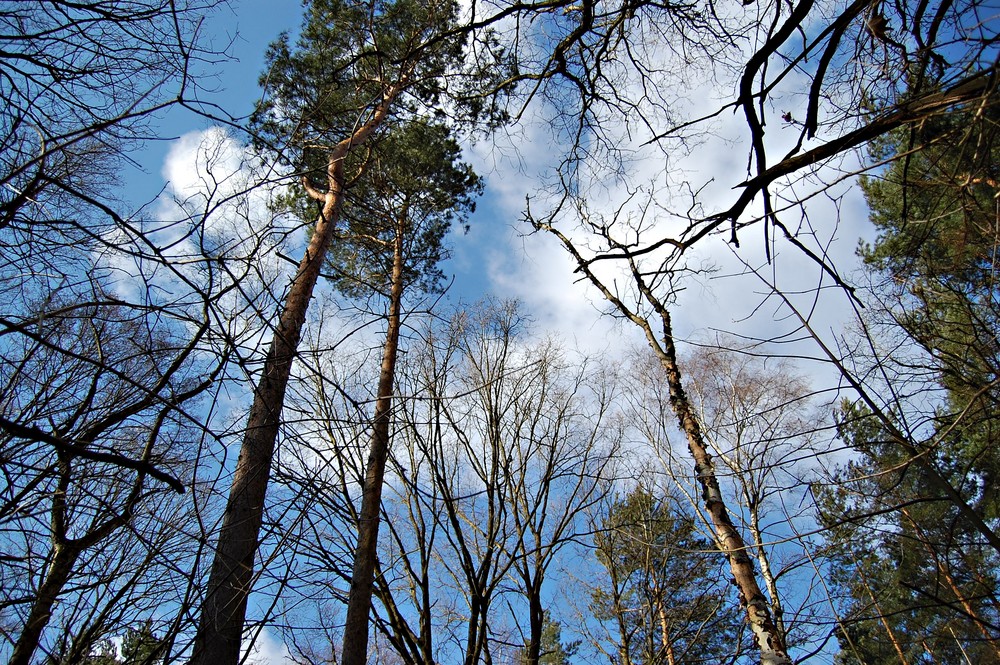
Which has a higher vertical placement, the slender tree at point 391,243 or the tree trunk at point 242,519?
the slender tree at point 391,243

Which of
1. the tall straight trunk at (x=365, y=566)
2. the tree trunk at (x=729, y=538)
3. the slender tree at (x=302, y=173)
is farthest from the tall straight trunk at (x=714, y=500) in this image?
the tall straight trunk at (x=365, y=566)

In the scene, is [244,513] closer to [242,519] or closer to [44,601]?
[242,519]

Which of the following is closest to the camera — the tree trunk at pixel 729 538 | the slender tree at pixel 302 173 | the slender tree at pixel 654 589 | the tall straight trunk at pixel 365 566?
the slender tree at pixel 302 173

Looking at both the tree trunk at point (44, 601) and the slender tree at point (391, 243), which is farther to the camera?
the slender tree at point (391, 243)

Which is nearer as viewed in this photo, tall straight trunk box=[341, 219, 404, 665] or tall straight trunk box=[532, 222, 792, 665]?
tall straight trunk box=[532, 222, 792, 665]

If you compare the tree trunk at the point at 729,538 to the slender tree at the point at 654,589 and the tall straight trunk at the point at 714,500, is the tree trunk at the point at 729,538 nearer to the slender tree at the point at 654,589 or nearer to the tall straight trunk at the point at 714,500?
the tall straight trunk at the point at 714,500

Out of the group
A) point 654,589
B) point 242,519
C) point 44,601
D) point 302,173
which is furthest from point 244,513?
point 654,589

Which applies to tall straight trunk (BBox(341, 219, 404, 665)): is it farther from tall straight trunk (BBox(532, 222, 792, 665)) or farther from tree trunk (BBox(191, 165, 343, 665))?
tall straight trunk (BBox(532, 222, 792, 665))

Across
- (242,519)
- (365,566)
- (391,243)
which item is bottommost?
(242,519)

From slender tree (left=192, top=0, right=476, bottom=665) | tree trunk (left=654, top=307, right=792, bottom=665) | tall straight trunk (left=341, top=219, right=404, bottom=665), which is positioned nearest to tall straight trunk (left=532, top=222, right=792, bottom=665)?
tree trunk (left=654, top=307, right=792, bottom=665)

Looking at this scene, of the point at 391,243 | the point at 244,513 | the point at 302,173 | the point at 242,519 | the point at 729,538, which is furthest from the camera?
the point at 391,243

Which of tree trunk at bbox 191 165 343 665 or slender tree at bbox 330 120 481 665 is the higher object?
slender tree at bbox 330 120 481 665

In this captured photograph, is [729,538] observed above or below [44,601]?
above

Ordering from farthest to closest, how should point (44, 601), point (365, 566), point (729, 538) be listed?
point (365, 566) → point (729, 538) → point (44, 601)
